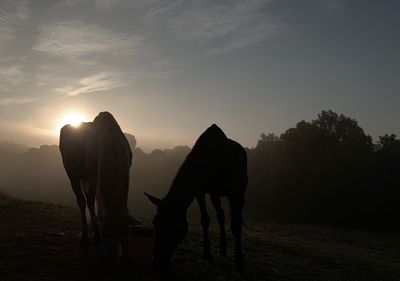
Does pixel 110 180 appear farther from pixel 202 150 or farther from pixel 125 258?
pixel 202 150

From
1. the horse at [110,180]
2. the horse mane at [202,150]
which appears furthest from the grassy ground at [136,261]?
the horse mane at [202,150]

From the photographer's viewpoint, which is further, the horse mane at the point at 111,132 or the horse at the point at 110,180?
the horse mane at the point at 111,132

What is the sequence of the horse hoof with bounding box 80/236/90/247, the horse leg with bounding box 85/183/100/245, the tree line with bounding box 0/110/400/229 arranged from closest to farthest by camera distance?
1. the horse hoof with bounding box 80/236/90/247
2. the horse leg with bounding box 85/183/100/245
3. the tree line with bounding box 0/110/400/229

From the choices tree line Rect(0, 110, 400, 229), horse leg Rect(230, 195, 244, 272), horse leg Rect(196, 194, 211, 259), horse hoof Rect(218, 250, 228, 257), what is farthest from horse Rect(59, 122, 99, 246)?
tree line Rect(0, 110, 400, 229)

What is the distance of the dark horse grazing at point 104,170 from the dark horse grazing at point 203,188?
781mm

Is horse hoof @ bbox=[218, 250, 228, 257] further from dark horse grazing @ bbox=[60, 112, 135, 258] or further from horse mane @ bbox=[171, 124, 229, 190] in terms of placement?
horse mane @ bbox=[171, 124, 229, 190]

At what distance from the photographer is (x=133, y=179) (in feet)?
285

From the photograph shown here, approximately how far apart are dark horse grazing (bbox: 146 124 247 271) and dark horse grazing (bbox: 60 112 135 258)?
0.78m

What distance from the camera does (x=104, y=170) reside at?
8.95 metres

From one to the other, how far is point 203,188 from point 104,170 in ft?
7.28

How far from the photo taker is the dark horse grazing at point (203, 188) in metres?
8.02

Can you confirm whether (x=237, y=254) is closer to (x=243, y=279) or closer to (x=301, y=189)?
(x=243, y=279)

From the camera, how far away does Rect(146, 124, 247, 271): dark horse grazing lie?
26.3 feet

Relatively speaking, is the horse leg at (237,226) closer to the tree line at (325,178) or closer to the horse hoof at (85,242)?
the horse hoof at (85,242)
